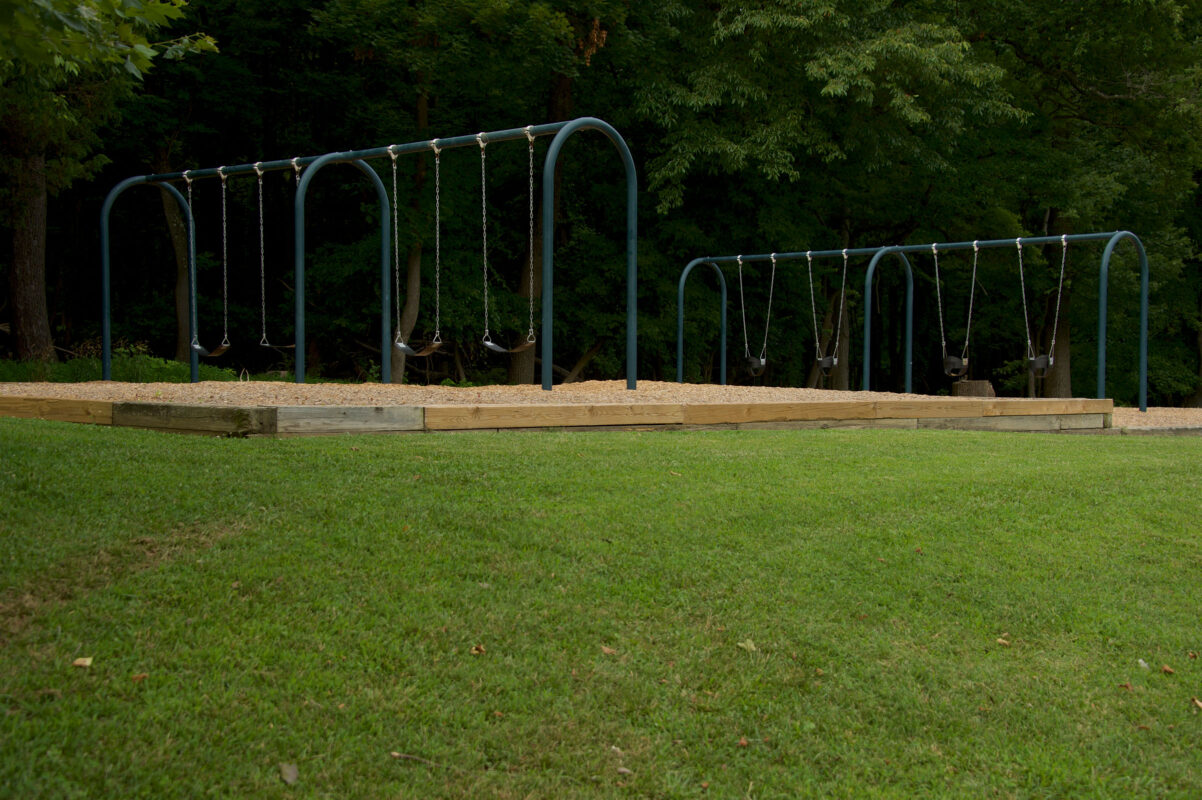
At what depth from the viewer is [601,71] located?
60.8ft

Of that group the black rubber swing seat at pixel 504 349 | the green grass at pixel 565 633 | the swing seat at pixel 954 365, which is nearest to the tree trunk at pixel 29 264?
the black rubber swing seat at pixel 504 349

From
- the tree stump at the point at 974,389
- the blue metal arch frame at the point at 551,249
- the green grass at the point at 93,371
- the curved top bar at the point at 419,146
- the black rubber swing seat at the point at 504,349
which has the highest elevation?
the curved top bar at the point at 419,146

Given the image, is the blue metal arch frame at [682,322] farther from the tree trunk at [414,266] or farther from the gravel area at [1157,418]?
the gravel area at [1157,418]

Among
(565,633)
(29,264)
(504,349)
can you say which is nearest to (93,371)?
(29,264)

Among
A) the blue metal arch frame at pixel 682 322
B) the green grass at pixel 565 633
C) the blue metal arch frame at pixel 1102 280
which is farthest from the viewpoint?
the blue metal arch frame at pixel 682 322

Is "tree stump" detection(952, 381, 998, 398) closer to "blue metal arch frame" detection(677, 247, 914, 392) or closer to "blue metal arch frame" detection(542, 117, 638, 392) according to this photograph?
"blue metal arch frame" detection(677, 247, 914, 392)

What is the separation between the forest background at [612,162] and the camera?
1628cm

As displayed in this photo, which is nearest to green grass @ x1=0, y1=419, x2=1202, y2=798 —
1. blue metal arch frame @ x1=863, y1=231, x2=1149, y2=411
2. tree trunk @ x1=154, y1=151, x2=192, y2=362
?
blue metal arch frame @ x1=863, y1=231, x2=1149, y2=411

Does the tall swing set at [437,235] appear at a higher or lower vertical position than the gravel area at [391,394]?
higher

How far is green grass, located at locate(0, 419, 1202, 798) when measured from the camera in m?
3.04

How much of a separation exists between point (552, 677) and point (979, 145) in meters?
19.6

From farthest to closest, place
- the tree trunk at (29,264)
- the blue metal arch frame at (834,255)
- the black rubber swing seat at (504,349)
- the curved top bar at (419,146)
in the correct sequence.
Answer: the tree trunk at (29,264) < the blue metal arch frame at (834,255) < the curved top bar at (419,146) < the black rubber swing seat at (504,349)

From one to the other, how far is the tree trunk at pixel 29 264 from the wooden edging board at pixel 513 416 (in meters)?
7.99

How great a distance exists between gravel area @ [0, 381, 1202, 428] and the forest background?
5.61 metres
